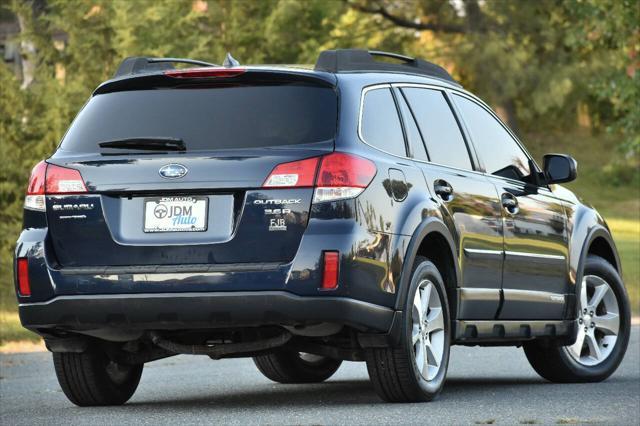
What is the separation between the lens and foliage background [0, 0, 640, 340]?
25.8 m

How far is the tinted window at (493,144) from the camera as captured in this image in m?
9.89

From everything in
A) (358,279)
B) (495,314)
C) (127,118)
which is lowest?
(495,314)

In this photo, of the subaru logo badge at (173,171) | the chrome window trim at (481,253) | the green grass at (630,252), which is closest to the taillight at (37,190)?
the subaru logo badge at (173,171)

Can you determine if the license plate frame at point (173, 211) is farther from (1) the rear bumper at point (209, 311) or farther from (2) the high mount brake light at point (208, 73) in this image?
(2) the high mount brake light at point (208, 73)

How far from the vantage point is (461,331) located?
921cm

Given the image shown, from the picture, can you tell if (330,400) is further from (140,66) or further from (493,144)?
(140,66)

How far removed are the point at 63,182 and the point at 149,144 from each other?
18.9 inches

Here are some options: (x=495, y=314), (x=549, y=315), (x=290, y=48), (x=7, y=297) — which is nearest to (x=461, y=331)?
(x=495, y=314)

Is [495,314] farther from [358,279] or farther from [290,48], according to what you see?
[290,48]

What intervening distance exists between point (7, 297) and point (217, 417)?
16.8m

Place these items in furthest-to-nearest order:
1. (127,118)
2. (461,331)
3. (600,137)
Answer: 1. (600,137)
2. (461,331)
3. (127,118)

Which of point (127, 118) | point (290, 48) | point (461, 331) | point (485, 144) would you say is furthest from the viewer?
point (290, 48)

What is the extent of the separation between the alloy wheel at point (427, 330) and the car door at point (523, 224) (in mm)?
893

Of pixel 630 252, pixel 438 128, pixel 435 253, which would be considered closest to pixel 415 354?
pixel 435 253
